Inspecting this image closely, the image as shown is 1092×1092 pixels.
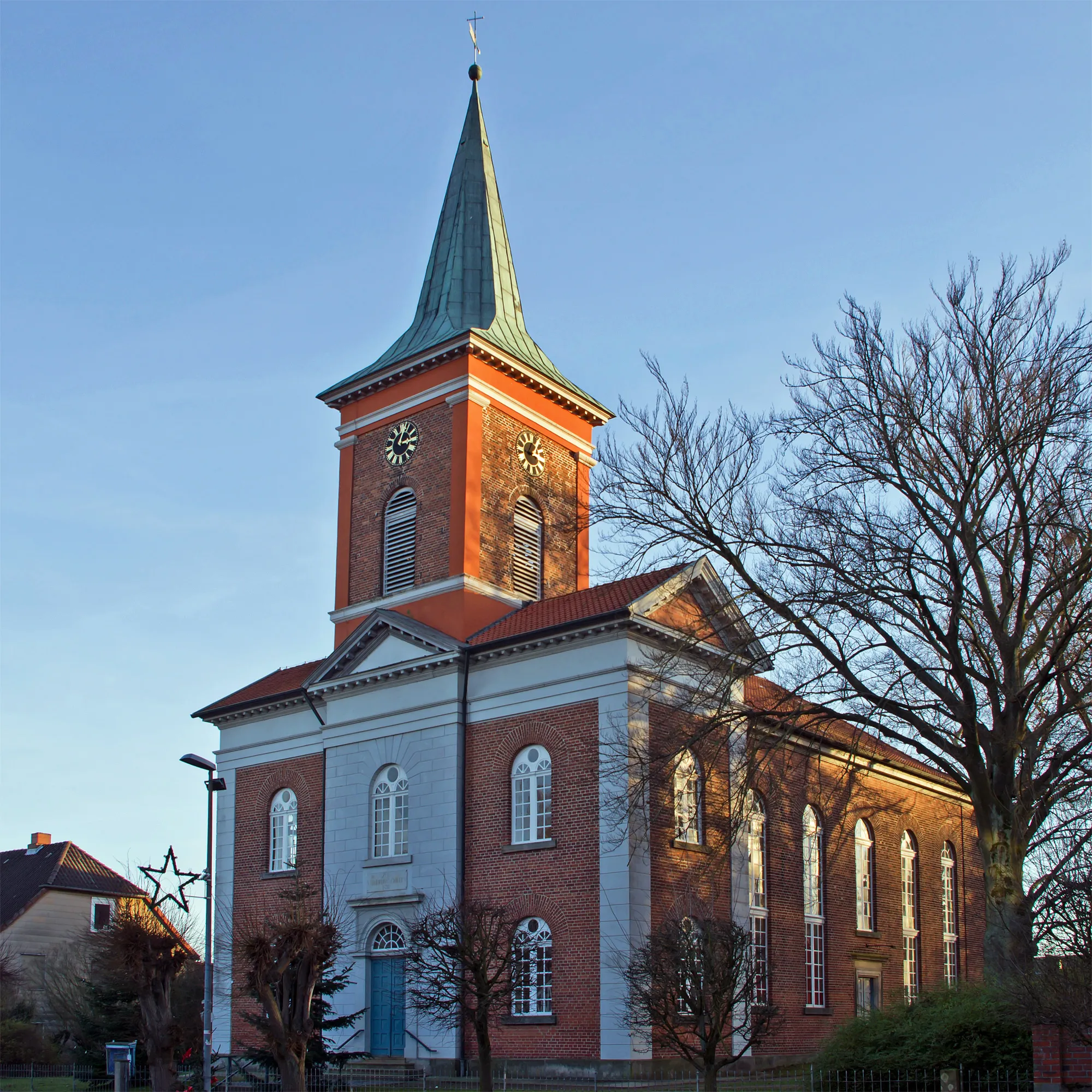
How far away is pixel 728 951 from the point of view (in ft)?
65.3

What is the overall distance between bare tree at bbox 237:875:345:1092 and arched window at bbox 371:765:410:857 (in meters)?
7.81

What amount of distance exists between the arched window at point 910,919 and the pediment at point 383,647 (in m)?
16.2

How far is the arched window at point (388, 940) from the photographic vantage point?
29.1 m

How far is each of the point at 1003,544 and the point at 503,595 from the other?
13.0 m

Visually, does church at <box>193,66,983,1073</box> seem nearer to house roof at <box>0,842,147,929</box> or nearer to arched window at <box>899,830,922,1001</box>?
arched window at <box>899,830,922,1001</box>

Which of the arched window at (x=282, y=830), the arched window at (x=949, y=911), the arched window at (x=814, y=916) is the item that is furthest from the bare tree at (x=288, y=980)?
the arched window at (x=949, y=911)

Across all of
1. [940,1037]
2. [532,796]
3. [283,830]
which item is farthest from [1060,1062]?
[283,830]

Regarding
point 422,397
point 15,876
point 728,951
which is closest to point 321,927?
point 728,951

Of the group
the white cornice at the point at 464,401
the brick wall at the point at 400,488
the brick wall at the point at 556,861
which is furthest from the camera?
the white cornice at the point at 464,401

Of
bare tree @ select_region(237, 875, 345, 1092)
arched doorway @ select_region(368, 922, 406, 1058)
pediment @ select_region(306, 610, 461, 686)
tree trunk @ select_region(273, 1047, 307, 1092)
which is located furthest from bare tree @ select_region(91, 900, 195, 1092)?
pediment @ select_region(306, 610, 461, 686)

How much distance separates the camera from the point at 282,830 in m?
33.5

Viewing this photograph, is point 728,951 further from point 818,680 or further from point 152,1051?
point 152,1051

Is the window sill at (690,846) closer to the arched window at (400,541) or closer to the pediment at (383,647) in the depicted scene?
the pediment at (383,647)

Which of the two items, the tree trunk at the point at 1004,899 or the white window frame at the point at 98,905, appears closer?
the tree trunk at the point at 1004,899
